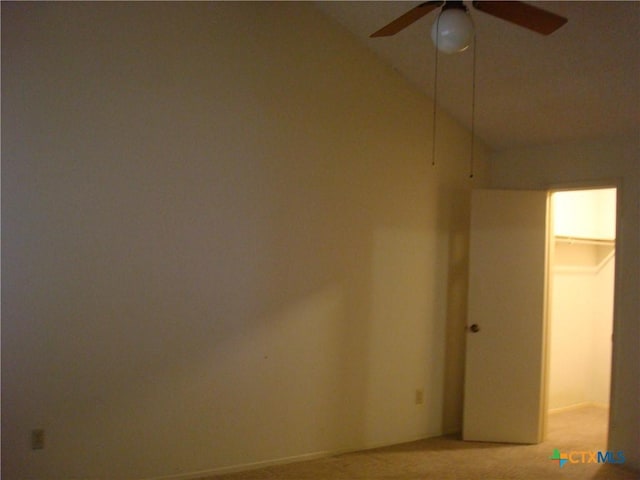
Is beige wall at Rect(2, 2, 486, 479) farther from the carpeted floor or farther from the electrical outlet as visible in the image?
the carpeted floor

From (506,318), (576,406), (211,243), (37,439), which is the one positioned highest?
(211,243)

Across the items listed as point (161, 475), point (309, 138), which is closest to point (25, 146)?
point (309, 138)

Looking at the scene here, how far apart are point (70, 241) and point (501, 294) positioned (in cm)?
323

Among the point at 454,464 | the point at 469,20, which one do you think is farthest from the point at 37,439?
the point at 469,20

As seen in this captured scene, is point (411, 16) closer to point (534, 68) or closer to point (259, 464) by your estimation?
point (534, 68)

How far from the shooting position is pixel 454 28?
243 cm

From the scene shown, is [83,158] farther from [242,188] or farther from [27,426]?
[27,426]

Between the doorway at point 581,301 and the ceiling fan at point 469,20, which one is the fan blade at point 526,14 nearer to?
the ceiling fan at point 469,20

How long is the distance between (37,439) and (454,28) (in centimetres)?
312

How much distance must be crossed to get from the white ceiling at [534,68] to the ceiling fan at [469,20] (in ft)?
2.48

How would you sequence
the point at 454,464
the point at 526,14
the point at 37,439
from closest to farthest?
the point at 526,14 → the point at 37,439 → the point at 454,464

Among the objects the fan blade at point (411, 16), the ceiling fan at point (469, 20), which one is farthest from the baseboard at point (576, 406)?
the fan blade at point (411, 16)

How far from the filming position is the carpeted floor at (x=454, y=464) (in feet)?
11.6

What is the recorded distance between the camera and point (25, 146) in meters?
2.95
